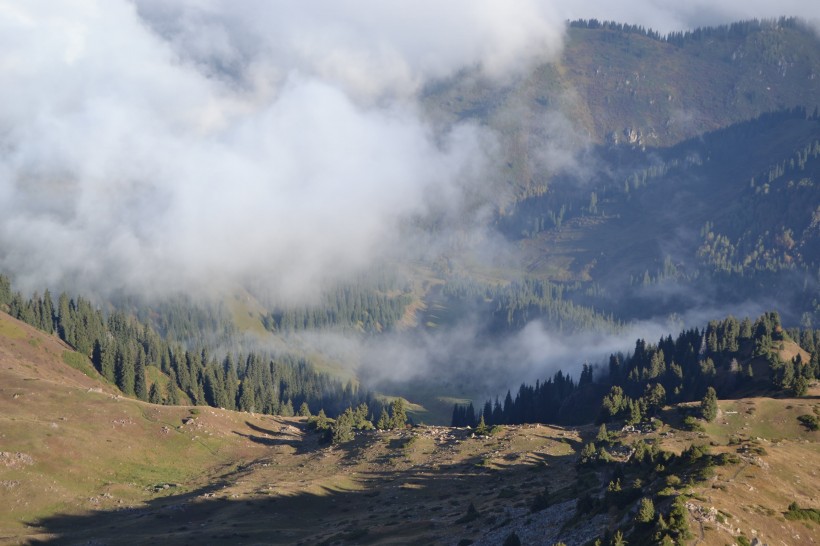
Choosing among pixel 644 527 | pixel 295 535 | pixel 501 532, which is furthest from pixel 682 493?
pixel 295 535

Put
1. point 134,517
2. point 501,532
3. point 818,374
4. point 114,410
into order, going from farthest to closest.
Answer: point 818,374, point 114,410, point 134,517, point 501,532

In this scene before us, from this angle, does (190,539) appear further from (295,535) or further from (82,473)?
(82,473)

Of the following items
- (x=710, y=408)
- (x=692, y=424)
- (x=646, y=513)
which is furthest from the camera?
(x=710, y=408)

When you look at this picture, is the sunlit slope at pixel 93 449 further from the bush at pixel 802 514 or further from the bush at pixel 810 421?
the bush at pixel 810 421

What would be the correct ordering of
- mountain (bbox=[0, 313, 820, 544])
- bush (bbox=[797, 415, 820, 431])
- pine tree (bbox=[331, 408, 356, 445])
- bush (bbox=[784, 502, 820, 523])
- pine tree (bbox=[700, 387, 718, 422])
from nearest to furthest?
bush (bbox=[784, 502, 820, 523]), mountain (bbox=[0, 313, 820, 544]), bush (bbox=[797, 415, 820, 431]), pine tree (bbox=[700, 387, 718, 422]), pine tree (bbox=[331, 408, 356, 445])

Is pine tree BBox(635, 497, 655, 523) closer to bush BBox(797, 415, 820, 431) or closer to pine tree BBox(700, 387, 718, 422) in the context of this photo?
pine tree BBox(700, 387, 718, 422)

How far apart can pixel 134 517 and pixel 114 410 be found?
4655cm

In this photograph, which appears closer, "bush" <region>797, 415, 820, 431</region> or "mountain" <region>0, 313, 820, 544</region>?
"mountain" <region>0, 313, 820, 544</region>

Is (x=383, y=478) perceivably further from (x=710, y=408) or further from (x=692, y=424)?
(x=710, y=408)

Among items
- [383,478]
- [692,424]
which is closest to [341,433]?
[383,478]

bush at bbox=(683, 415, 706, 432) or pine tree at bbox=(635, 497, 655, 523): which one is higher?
bush at bbox=(683, 415, 706, 432)

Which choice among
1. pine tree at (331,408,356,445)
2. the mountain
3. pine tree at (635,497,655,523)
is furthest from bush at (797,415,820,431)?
pine tree at (331,408,356,445)

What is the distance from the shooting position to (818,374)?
190625mm

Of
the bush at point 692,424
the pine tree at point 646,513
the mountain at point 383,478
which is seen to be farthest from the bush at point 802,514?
the bush at point 692,424
